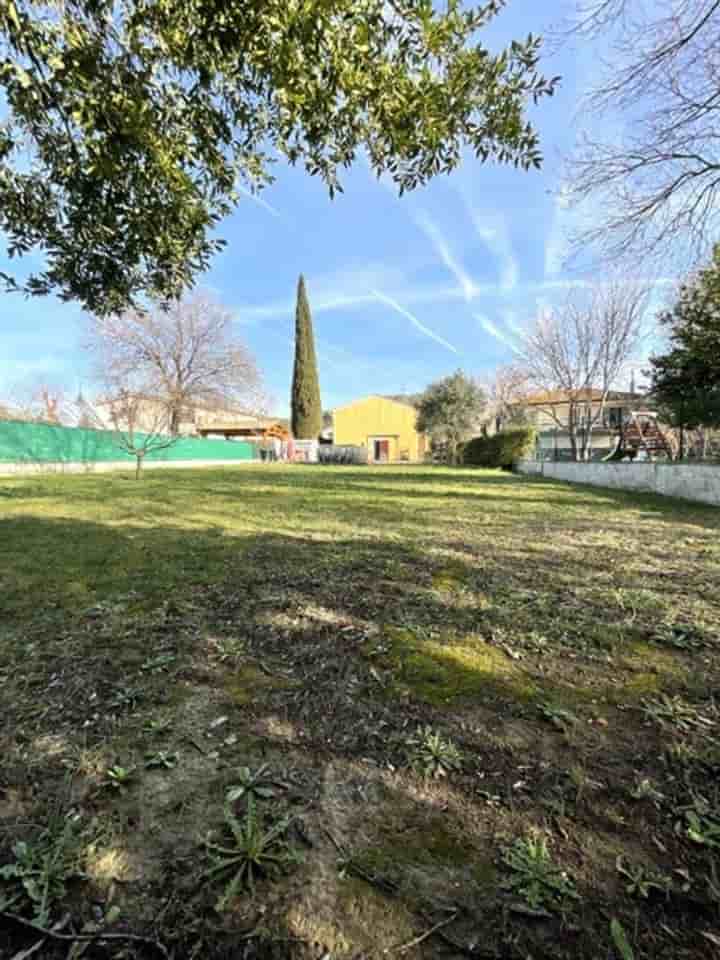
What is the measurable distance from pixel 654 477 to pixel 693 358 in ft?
7.59

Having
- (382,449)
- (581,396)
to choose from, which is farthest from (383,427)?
(581,396)

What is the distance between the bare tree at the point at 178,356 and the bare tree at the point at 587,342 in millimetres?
16223

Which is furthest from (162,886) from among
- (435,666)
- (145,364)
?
(145,364)

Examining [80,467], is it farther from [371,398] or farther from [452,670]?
[371,398]

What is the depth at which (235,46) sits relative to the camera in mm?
2238

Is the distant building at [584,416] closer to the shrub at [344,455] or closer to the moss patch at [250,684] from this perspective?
the shrub at [344,455]

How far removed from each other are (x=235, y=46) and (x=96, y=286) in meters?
1.82

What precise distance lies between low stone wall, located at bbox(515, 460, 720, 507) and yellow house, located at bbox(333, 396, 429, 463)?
67.6 ft

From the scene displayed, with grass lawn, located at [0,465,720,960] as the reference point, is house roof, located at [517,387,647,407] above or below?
above

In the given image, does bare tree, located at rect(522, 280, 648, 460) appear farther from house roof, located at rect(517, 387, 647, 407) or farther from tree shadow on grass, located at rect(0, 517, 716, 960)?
tree shadow on grass, located at rect(0, 517, 716, 960)

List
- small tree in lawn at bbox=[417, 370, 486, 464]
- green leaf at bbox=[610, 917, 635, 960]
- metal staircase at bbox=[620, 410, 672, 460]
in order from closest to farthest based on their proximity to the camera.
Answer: green leaf at bbox=[610, 917, 635, 960], metal staircase at bbox=[620, 410, 672, 460], small tree in lawn at bbox=[417, 370, 486, 464]

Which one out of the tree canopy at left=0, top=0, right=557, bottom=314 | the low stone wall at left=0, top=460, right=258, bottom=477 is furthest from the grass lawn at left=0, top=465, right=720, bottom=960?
the low stone wall at left=0, top=460, right=258, bottom=477

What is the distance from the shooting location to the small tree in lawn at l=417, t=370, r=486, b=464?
23.1 m

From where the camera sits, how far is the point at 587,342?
15.8 m
